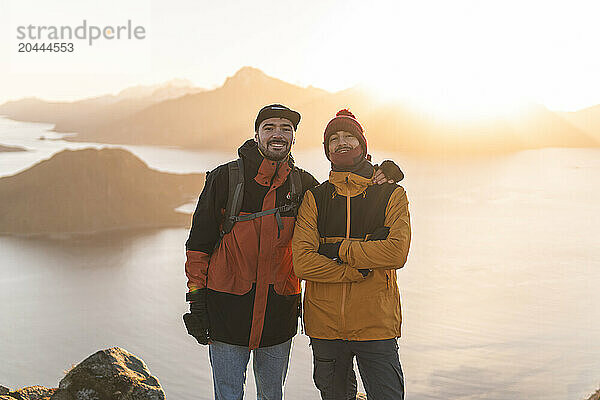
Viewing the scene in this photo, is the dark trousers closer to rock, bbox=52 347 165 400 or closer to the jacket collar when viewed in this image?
the jacket collar

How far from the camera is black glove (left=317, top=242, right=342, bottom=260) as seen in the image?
2570 millimetres

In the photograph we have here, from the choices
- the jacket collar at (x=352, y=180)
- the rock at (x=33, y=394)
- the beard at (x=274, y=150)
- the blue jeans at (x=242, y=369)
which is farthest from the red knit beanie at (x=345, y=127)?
the rock at (x=33, y=394)

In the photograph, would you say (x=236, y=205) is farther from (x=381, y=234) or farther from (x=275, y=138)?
(x=381, y=234)

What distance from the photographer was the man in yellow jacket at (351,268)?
2555mm

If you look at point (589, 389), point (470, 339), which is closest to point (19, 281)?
point (470, 339)

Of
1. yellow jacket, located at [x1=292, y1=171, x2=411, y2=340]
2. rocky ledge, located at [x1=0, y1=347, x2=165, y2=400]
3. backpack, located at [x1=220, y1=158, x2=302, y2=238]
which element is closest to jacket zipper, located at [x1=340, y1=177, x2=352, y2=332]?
yellow jacket, located at [x1=292, y1=171, x2=411, y2=340]

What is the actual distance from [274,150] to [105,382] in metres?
2.16

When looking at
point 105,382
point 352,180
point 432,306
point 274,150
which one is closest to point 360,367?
point 352,180

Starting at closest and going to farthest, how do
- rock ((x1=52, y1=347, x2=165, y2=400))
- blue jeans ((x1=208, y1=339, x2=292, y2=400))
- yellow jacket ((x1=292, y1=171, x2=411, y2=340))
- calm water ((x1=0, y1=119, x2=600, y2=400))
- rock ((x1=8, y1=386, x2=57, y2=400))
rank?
yellow jacket ((x1=292, y1=171, x2=411, y2=340))
blue jeans ((x1=208, y1=339, x2=292, y2=400))
rock ((x1=52, y1=347, x2=165, y2=400))
rock ((x1=8, y1=386, x2=57, y2=400))
calm water ((x1=0, y1=119, x2=600, y2=400))

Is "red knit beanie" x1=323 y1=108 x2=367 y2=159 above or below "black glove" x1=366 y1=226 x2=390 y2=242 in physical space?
above

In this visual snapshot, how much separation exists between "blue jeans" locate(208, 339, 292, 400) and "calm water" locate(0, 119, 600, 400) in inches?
790

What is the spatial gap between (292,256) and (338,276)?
27 centimetres

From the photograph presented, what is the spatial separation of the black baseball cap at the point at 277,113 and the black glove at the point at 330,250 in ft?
2.19

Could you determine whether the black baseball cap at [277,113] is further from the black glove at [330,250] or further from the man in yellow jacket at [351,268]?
the black glove at [330,250]
